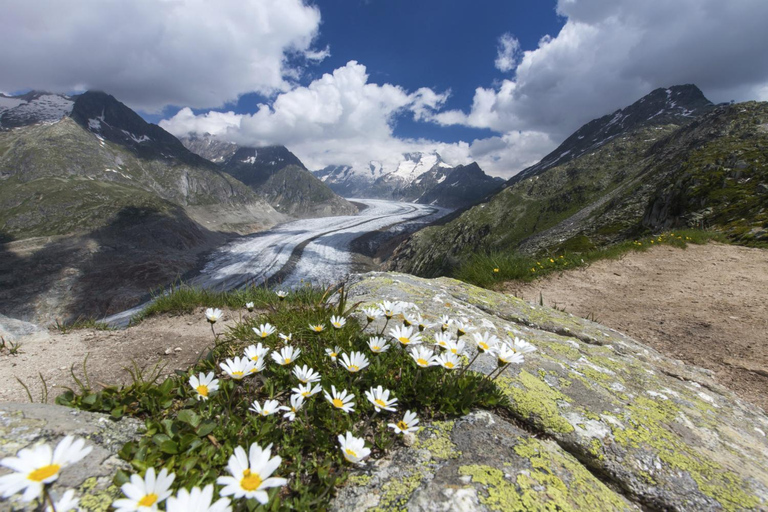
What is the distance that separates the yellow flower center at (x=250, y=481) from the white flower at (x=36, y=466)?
2.03 feet

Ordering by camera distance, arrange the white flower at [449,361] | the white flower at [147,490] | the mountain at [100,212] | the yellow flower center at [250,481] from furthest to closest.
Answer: the mountain at [100,212], the white flower at [449,361], the yellow flower center at [250,481], the white flower at [147,490]

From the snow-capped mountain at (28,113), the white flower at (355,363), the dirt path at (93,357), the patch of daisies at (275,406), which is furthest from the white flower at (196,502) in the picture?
the snow-capped mountain at (28,113)

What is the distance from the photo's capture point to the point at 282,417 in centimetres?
226

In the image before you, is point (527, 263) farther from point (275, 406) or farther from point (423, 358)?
point (275, 406)

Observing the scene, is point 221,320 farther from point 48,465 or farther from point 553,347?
point 553,347

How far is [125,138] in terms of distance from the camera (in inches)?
6668

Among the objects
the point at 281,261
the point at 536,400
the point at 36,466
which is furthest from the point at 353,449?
the point at 281,261

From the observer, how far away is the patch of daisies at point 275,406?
3.87 ft

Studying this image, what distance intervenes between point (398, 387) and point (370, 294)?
2615mm

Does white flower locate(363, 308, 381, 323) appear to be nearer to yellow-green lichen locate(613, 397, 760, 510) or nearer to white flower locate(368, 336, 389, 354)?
white flower locate(368, 336, 389, 354)

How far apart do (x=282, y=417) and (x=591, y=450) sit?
2.28 metres

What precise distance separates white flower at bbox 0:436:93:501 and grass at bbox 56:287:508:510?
287 millimetres

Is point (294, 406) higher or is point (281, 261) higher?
point (294, 406)

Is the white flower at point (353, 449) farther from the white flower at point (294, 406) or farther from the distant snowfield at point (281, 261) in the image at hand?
the distant snowfield at point (281, 261)
